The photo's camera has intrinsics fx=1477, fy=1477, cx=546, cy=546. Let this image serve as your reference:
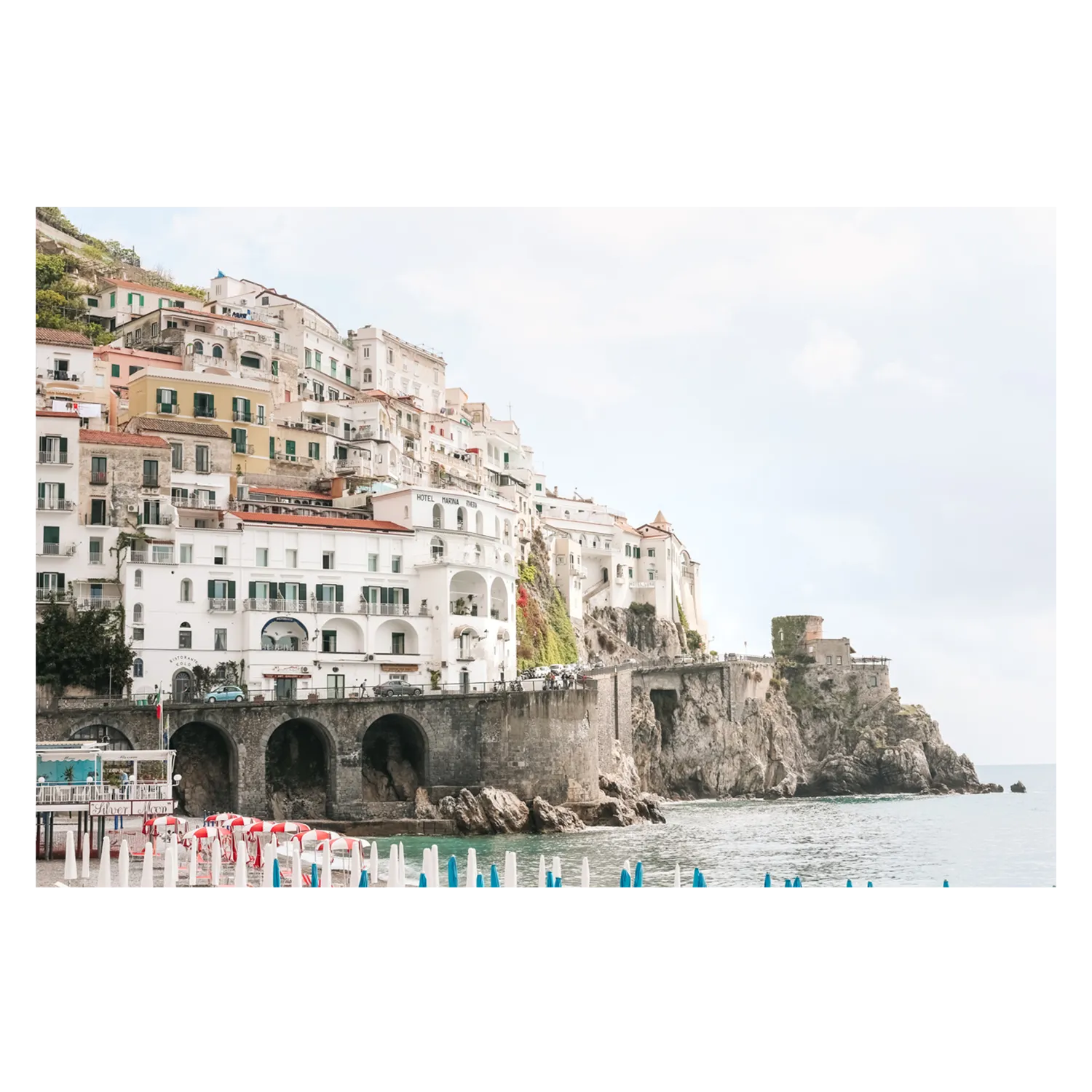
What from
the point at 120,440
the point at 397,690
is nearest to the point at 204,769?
the point at 397,690

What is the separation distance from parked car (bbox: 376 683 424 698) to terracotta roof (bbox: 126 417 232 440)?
380 inches

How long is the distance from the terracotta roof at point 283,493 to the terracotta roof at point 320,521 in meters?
2.54

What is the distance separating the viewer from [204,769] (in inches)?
1442

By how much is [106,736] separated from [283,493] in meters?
13.8

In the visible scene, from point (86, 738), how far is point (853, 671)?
4300cm

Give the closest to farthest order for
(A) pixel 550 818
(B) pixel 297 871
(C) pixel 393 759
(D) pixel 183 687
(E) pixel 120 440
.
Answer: (B) pixel 297 871 < (A) pixel 550 818 < (D) pixel 183 687 < (C) pixel 393 759 < (E) pixel 120 440

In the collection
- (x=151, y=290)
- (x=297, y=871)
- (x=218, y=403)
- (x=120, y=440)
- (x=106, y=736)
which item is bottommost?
(x=297, y=871)

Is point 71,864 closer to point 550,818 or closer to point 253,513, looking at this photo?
point 550,818

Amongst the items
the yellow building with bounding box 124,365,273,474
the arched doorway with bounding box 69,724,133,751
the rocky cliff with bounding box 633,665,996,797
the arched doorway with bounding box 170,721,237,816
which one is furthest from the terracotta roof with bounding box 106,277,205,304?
the arched doorway with bounding box 69,724,133,751
